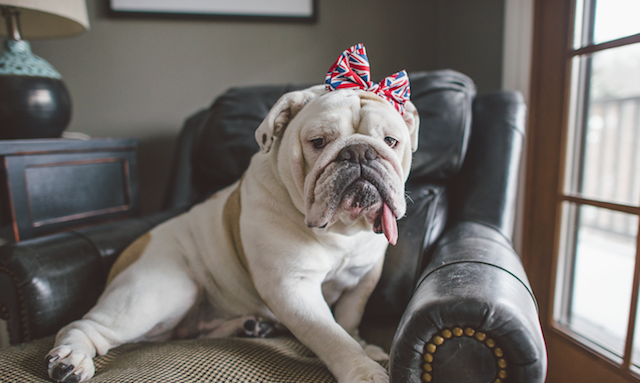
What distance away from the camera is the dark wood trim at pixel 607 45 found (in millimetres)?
1154

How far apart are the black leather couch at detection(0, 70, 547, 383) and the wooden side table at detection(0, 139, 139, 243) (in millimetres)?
283

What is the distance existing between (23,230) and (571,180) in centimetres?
207

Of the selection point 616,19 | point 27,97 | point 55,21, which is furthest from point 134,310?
point 616,19

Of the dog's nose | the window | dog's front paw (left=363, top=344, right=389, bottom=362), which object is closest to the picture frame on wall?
the window

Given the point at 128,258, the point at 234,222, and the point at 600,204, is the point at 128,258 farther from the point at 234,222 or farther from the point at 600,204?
the point at 600,204

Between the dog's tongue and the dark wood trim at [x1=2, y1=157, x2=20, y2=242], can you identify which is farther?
the dark wood trim at [x1=2, y1=157, x2=20, y2=242]

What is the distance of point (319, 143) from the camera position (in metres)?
0.85

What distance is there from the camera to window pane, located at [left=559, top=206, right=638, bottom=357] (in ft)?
4.92

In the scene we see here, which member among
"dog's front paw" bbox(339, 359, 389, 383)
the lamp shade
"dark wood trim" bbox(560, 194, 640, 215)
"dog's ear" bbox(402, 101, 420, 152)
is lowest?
"dog's front paw" bbox(339, 359, 389, 383)

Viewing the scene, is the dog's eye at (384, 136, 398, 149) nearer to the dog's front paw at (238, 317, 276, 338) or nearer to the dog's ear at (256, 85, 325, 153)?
the dog's ear at (256, 85, 325, 153)

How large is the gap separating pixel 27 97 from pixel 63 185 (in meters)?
0.35

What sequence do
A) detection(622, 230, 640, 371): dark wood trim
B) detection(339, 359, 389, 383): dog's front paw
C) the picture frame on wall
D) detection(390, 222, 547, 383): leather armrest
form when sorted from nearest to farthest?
detection(390, 222, 547, 383): leather armrest < detection(339, 359, 389, 383): dog's front paw < detection(622, 230, 640, 371): dark wood trim < the picture frame on wall

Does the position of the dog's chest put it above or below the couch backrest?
below

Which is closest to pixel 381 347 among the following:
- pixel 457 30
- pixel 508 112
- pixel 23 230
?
pixel 508 112
